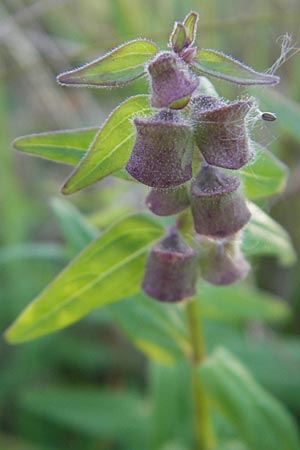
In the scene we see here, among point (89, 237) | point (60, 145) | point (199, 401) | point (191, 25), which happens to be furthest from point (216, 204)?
point (199, 401)

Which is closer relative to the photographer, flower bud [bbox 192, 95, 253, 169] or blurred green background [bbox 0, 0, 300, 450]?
flower bud [bbox 192, 95, 253, 169]

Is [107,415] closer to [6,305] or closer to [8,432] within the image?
[8,432]

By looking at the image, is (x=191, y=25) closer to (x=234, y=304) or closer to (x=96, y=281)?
(x=96, y=281)

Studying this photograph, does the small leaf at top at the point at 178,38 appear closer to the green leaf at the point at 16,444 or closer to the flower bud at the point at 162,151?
the flower bud at the point at 162,151

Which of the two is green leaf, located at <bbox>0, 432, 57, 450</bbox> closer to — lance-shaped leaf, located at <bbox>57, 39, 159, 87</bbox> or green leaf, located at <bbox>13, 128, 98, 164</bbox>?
green leaf, located at <bbox>13, 128, 98, 164</bbox>

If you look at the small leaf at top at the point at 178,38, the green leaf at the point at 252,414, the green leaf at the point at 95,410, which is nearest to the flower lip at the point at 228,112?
the small leaf at top at the point at 178,38

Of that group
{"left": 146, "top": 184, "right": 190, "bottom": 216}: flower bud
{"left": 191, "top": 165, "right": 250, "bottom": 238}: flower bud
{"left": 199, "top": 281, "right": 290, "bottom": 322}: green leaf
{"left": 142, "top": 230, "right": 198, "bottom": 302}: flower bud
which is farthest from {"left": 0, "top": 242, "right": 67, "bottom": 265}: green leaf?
{"left": 191, "top": 165, "right": 250, "bottom": 238}: flower bud

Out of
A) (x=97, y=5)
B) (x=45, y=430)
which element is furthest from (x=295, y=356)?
(x=97, y=5)

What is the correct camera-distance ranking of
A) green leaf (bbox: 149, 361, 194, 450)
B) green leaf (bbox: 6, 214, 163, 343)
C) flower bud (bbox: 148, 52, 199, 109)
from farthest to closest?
green leaf (bbox: 149, 361, 194, 450) < green leaf (bbox: 6, 214, 163, 343) < flower bud (bbox: 148, 52, 199, 109)
